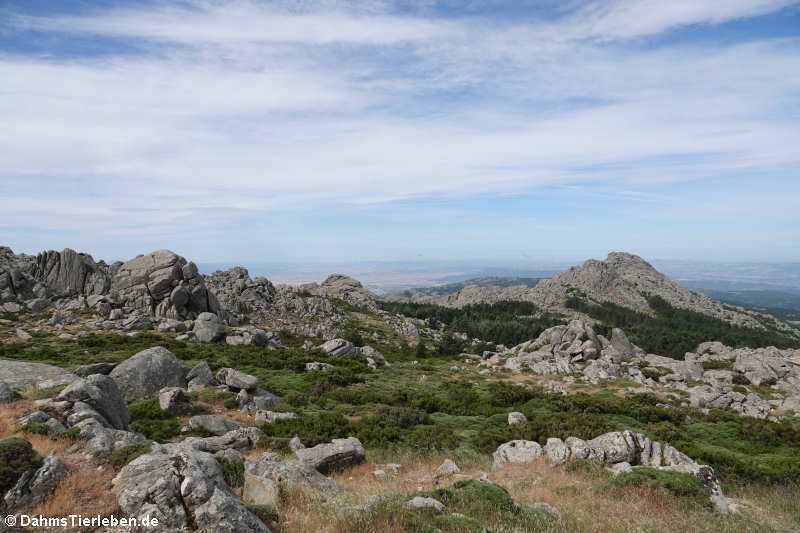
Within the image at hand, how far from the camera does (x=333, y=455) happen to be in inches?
635

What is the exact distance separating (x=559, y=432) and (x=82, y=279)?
216 ft

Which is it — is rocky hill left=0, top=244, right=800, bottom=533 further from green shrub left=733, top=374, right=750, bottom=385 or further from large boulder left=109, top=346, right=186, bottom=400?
green shrub left=733, top=374, right=750, bottom=385

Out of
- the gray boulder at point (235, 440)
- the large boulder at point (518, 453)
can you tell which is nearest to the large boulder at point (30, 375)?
the gray boulder at point (235, 440)

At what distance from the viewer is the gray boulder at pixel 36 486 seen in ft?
28.9

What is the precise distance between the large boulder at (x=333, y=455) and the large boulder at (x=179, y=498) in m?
7.00

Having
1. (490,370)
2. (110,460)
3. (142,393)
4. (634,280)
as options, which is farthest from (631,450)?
(634,280)

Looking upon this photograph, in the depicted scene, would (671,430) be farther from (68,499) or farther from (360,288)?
(360,288)

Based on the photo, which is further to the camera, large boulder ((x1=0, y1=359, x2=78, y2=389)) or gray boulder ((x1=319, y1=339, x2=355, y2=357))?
gray boulder ((x1=319, y1=339, x2=355, y2=357))

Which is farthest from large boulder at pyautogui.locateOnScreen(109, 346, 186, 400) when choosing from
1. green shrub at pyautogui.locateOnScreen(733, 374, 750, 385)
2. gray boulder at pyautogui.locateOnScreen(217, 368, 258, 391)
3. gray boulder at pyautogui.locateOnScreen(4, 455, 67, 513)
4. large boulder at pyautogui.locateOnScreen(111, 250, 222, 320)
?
green shrub at pyautogui.locateOnScreen(733, 374, 750, 385)

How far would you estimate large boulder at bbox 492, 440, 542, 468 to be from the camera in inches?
711

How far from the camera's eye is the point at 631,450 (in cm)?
1738

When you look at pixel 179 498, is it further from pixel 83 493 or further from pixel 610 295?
pixel 610 295

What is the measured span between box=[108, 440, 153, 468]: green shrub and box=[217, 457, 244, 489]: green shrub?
231 cm

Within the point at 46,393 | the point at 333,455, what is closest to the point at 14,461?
the point at 46,393
